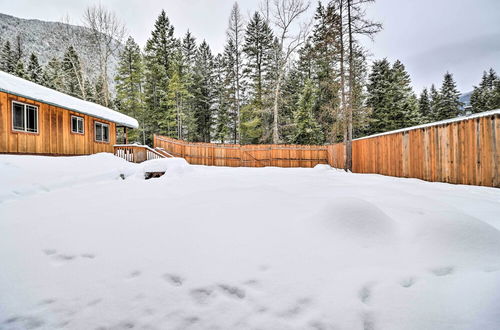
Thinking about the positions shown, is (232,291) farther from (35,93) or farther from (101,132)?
(101,132)

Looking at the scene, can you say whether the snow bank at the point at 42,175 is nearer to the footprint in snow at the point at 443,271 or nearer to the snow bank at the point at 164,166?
the snow bank at the point at 164,166

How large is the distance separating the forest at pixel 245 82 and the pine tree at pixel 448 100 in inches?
4.5

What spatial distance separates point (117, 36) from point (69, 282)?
70.7 ft

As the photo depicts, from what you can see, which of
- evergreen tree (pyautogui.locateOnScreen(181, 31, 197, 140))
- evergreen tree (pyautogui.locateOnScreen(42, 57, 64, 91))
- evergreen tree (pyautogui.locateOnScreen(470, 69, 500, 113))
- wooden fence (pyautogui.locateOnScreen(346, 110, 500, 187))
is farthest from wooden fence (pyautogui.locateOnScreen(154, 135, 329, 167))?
evergreen tree (pyautogui.locateOnScreen(470, 69, 500, 113))

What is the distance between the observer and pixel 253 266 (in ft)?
5.31

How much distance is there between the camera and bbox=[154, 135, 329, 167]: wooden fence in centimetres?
1423

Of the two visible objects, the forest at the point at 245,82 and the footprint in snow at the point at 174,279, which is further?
the forest at the point at 245,82

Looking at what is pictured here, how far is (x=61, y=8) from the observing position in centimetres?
1667

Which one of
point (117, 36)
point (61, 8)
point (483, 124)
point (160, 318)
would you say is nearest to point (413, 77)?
point (483, 124)

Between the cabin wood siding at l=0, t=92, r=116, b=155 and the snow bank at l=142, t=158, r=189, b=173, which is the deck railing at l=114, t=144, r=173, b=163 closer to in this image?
the cabin wood siding at l=0, t=92, r=116, b=155

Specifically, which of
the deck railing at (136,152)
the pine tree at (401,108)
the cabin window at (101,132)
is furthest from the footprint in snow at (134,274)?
the pine tree at (401,108)

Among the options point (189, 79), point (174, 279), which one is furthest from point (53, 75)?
point (174, 279)

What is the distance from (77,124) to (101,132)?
162 centimetres

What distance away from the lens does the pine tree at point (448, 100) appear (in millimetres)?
26172
